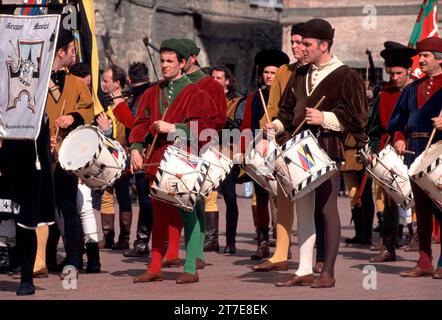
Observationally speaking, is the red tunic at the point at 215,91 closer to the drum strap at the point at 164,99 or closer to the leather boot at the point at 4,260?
the drum strap at the point at 164,99

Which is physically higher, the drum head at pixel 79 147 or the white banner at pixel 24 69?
the white banner at pixel 24 69

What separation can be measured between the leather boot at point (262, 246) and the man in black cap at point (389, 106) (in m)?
1.11

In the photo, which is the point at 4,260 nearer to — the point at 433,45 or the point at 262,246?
the point at 262,246

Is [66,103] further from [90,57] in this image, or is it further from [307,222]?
[307,222]

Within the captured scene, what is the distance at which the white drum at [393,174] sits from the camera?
12117 millimetres

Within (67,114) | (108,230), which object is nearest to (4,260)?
(67,114)

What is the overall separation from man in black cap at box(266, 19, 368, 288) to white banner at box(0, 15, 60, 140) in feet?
6.60

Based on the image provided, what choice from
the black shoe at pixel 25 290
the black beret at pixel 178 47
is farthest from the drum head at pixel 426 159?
the black shoe at pixel 25 290

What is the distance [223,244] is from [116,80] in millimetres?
Result: 2138

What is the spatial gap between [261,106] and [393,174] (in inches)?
62.8

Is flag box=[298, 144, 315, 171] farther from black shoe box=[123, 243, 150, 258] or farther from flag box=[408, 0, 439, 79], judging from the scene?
flag box=[408, 0, 439, 79]

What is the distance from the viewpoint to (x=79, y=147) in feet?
35.1

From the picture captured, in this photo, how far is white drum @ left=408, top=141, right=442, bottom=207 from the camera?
10648 mm

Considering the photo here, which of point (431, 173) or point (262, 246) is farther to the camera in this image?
point (262, 246)
